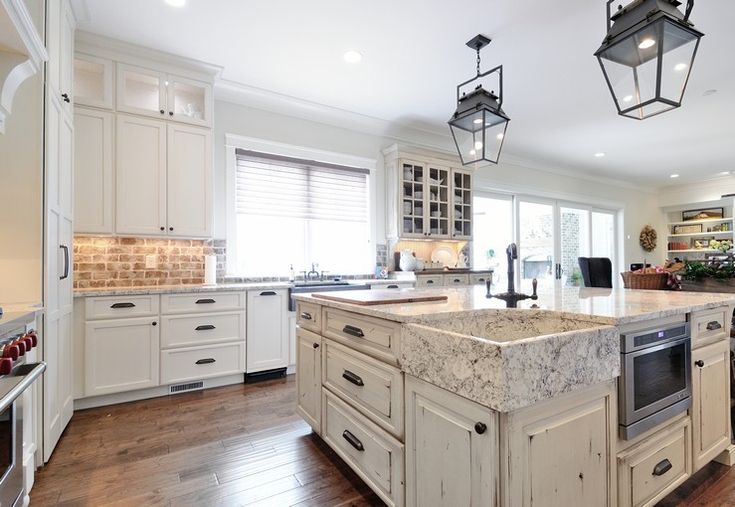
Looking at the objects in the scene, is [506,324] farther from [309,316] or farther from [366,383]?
[309,316]

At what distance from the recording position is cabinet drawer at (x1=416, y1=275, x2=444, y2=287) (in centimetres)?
441

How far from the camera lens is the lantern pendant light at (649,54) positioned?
1543mm

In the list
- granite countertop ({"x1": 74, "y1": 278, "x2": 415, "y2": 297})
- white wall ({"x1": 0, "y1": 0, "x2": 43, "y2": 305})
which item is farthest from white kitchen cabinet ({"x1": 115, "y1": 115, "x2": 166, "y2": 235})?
white wall ({"x1": 0, "y1": 0, "x2": 43, "y2": 305})

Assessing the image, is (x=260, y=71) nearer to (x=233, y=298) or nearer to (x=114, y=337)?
(x=233, y=298)

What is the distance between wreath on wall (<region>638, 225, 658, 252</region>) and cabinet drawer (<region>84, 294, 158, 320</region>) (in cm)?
935

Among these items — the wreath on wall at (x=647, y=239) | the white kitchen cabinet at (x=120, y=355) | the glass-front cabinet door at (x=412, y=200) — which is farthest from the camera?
the wreath on wall at (x=647, y=239)

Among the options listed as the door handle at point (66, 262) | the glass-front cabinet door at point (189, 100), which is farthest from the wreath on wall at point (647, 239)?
the door handle at point (66, 262)

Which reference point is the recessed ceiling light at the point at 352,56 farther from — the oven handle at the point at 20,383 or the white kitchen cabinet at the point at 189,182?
the oven handle at the point at 20,383

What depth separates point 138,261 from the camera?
11.1 feet

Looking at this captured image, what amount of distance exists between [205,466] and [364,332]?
1.20 meters

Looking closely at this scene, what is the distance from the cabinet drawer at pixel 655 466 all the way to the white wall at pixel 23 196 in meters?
2.70

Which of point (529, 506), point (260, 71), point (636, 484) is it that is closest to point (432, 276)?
point (260, 71)

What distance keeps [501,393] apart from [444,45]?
291cm

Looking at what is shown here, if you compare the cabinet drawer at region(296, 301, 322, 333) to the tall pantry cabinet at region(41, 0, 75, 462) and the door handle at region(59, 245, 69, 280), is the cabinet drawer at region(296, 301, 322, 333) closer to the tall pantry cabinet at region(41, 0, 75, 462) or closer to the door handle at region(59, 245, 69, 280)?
the tall pantry cabinet at region(41, 0, 75, 462)
